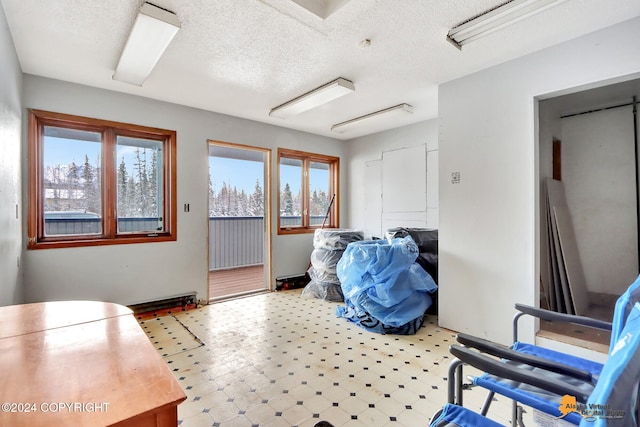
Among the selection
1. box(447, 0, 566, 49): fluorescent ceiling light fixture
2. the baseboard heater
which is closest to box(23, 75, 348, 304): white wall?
the baseboard heater

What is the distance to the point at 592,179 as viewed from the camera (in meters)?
3.36

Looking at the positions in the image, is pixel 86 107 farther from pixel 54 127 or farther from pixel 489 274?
pixel 489 274

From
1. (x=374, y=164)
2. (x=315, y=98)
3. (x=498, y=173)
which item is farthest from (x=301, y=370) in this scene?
(x=374, y=164)

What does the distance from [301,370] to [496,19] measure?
2.94 metres

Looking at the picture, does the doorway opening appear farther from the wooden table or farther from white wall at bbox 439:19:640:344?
the wooden table

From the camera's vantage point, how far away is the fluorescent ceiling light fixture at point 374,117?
3.83m

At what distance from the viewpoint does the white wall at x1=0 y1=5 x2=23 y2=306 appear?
1.97 m

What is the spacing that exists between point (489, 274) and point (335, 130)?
3.17 meters

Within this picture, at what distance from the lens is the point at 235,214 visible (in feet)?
21.0

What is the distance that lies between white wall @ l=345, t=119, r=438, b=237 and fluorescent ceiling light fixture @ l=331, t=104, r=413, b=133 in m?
0.59

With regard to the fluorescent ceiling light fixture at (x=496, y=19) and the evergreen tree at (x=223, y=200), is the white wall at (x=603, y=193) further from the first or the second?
the evergreen tree at (x=223, y=200)

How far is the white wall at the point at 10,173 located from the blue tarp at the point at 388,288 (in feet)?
9.58

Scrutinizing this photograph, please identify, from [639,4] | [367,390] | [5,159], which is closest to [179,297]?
[5,159]

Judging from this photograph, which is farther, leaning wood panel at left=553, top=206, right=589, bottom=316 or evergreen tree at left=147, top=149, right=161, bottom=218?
evergreen tree at left=147, top=149, right=161, bottom=218
